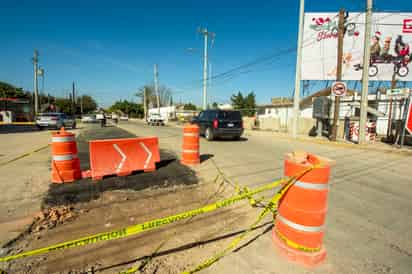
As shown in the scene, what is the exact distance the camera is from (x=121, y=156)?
5.09 meters

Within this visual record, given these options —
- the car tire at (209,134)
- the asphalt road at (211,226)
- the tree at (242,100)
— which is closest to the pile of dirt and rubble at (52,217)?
the asphalt road at (211,226)

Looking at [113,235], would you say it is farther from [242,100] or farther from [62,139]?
[242,100]

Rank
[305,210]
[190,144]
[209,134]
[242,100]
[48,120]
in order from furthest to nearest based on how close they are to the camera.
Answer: [242,100]
[48,120]
[209,134]
[190,144]
[305,210]

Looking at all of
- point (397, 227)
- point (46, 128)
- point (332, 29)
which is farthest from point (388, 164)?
point (46, 128)

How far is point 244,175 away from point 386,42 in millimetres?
21897

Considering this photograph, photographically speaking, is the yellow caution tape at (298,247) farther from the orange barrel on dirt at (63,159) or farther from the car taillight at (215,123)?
the car taillight at (215,123)

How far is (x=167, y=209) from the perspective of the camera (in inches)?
132

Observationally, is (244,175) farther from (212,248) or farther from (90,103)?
(90,103)

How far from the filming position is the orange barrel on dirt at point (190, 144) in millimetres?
6148

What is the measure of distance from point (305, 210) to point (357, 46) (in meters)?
22.3

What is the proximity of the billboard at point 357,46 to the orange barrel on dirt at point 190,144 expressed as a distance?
16787 millimetres

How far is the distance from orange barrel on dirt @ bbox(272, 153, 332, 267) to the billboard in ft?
63.9

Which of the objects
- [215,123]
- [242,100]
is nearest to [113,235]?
[215,123]

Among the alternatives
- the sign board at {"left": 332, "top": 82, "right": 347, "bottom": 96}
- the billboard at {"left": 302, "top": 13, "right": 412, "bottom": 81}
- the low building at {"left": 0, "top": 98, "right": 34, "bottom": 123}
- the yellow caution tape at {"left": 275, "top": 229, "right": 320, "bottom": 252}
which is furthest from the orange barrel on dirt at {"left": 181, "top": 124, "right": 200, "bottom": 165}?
the low building at {"left": 0, "top": 98, "right": 34, "bottom": 123}
